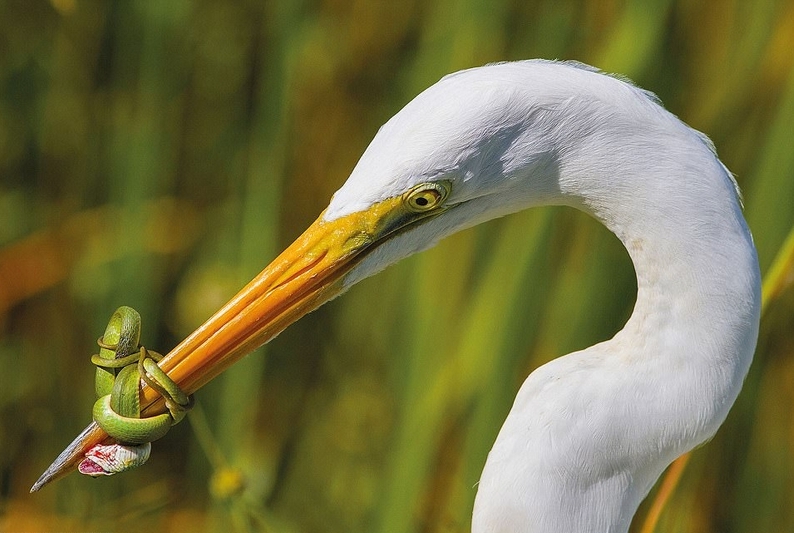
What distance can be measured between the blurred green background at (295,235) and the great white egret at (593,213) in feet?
1.47

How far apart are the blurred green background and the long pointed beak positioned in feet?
1.40

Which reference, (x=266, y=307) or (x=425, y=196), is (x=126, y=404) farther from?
(x=425, y=196)

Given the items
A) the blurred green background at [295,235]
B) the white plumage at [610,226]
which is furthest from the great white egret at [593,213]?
the blurred green background at [295,235]

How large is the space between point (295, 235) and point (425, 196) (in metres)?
0.96

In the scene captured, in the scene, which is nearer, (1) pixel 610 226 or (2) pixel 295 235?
(1) pixel 610 226

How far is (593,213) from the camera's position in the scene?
710 mm

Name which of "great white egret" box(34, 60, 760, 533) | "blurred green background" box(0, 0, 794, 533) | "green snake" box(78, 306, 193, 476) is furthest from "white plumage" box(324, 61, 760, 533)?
"blurred green background" box(0, 0, 794, 533)

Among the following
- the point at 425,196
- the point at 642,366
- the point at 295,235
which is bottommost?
the point at 295,235

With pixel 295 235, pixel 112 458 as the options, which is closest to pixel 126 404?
pixel 112 458

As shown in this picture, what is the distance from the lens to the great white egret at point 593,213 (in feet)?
2.15

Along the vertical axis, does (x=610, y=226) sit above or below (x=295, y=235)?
above

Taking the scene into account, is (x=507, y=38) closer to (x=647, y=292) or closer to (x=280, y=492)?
(x=647, y=292)

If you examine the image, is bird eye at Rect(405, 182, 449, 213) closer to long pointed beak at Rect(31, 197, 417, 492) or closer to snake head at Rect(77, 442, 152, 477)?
long pointed beak at Rect(31, 197, 417, 492)

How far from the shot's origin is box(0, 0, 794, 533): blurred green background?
123 centimetres
